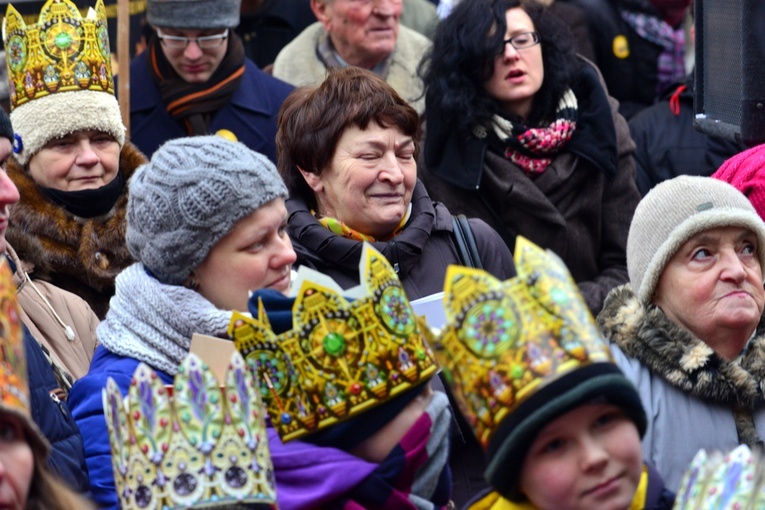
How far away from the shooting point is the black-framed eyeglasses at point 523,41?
19.1ft

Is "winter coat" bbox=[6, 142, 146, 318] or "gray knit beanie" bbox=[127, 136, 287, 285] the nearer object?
"gray knit beanie" bbox=[127, 136, 287, 285]

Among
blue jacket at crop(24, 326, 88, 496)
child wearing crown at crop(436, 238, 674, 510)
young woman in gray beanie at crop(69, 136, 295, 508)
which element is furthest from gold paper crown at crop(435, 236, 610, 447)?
blue jacket at crop(24, 326, 88, 496)

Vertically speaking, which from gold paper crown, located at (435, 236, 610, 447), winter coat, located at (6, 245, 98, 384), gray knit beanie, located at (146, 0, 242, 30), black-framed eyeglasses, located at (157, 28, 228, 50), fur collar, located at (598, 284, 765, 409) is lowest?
winter coat, located at (6, 245, 98, 384)

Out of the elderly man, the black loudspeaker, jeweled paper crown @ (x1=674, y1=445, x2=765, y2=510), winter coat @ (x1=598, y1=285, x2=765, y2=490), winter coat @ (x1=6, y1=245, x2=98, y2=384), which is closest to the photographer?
jeweled paper crown @ (x1=674, y1=445, x2=765, y2=510)

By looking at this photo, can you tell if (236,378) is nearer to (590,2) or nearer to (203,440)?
(203,440)

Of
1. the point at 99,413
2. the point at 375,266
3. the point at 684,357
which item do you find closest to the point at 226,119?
the point at 99,413

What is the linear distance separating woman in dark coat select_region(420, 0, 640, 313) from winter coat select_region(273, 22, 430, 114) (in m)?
0.91

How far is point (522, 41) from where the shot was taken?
19.2ft

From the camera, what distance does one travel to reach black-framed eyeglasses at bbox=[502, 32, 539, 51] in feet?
19.1

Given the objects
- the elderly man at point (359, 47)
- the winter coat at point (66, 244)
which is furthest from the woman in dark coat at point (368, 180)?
the elderly man at point (359, 47)

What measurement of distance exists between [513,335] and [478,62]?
288 cm

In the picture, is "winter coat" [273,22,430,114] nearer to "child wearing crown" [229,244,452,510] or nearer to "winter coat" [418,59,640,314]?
"winter coat" [418,59,640,314]

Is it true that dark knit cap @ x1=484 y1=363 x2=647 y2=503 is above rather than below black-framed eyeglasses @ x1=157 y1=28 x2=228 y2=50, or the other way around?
above

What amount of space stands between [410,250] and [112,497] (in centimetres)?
125
